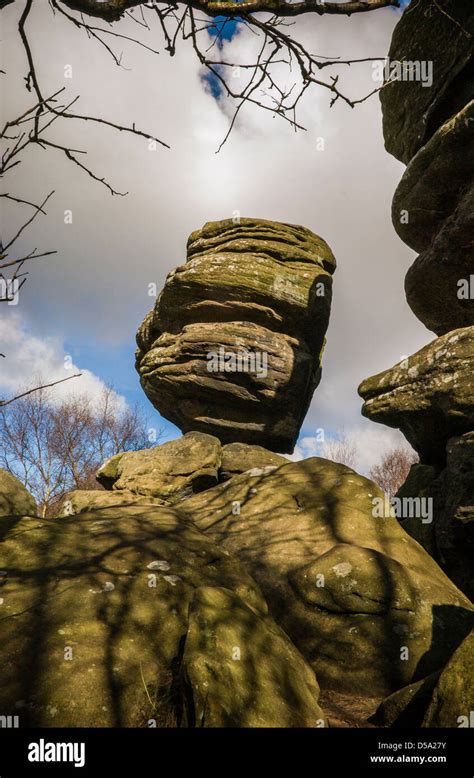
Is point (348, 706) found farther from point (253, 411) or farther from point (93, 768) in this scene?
point (253, 411)

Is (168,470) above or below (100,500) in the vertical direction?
above

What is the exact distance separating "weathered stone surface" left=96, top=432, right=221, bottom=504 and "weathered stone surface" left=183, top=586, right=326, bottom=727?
9346 mm

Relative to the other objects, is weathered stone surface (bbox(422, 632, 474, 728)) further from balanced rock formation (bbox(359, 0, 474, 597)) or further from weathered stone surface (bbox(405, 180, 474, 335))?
weathered stone surface (bbox(405, 180, 474, 335))

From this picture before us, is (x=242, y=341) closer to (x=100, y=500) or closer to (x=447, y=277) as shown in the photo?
(x=100, y=500)

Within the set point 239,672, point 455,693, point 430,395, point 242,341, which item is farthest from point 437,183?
point 239,672

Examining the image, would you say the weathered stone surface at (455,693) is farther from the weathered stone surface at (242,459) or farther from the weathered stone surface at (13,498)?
the weathered stone surface at (242,459)

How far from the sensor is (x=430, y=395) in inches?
377

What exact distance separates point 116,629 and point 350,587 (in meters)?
2.94

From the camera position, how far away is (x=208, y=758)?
10.7 feet

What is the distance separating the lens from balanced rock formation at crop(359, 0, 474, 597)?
29.4 feet

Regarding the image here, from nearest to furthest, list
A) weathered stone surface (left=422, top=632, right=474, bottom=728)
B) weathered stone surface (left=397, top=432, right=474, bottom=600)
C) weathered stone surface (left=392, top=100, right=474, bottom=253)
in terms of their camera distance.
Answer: weathered stone surface (left=422, top=632, right=474, bottom=728)
weathered stone surface (left=397, top=432, right=474, bottom=600)
weathered stone surface (left=392, top=100, right=474, bottom=253)

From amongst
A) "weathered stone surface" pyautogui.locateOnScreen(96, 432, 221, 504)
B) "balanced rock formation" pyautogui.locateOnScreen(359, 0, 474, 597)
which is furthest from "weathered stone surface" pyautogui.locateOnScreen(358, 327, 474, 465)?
"weathered stone surface" pyautogui.locateOnScreen(96, 432, 221, 504)

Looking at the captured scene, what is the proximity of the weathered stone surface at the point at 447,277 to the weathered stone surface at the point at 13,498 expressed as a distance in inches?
412

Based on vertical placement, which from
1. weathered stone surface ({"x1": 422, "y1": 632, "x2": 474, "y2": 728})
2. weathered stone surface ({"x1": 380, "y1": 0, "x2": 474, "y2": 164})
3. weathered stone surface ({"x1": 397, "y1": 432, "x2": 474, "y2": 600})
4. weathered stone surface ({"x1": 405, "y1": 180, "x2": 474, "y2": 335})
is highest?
weathered stone surface ({"x1": 380, "y1": 0, "x2": 474, "y2": 164})
